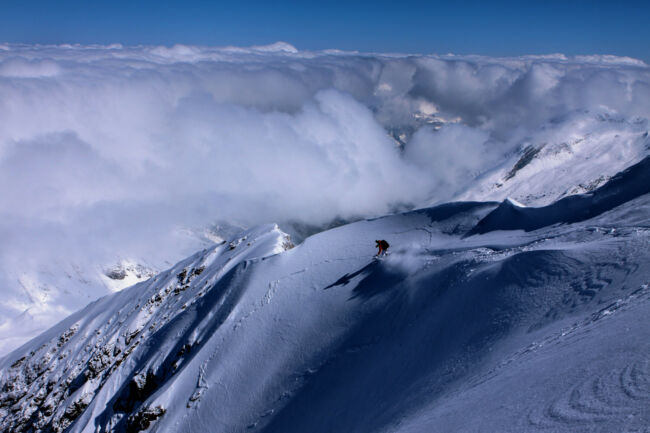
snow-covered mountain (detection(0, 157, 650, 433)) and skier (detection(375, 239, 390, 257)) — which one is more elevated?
skier (detection(375, 239, 390, 257))

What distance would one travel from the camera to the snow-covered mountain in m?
8.59

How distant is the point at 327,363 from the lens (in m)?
22.0

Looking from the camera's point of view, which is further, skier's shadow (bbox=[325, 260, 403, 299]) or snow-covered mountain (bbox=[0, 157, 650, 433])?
skier's shadow (bbox=[325, 260, 403, 299])

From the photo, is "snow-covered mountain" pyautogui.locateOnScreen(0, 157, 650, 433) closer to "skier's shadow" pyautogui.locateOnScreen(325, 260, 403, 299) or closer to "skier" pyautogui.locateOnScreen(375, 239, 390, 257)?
"skier's shadow" pyautogui.locateOnScreen(325, 260, 403, 299)

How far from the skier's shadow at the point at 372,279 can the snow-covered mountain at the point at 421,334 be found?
0.10 meters

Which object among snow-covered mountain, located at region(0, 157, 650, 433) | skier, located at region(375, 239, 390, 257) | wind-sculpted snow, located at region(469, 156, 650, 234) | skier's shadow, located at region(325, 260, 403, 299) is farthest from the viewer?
skier, located at region(375, 239, 390, 257)

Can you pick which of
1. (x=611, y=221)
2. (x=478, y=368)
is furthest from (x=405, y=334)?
(x=611, y=221)

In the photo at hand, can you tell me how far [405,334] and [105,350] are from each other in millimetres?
44677

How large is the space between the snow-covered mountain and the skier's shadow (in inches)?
4.1

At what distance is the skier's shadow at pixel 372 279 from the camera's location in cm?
2484

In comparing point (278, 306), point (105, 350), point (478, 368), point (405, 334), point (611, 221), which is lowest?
point (478, 368)

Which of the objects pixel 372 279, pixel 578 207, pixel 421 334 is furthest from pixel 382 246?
pixel 578 207

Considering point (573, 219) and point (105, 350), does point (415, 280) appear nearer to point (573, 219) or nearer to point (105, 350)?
point (573, 219)

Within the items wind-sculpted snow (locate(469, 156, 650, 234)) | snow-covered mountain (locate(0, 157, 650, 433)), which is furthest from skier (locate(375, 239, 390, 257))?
wind-sculpted snow (locate(469, 156, 650, 234))
